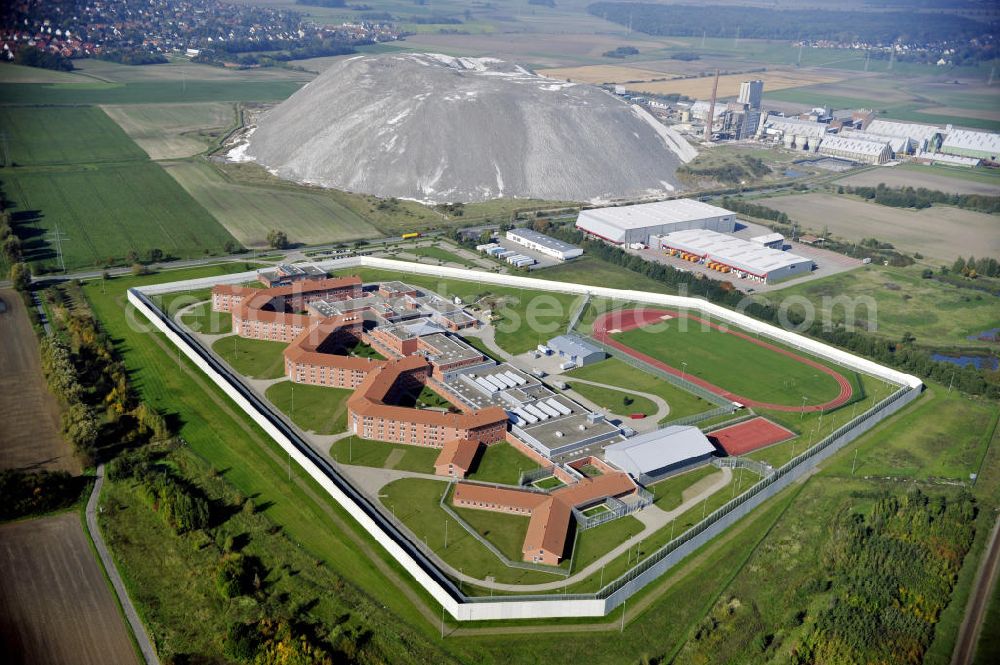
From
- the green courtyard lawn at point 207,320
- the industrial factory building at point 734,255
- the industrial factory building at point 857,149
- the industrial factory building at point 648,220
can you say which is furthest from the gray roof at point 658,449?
the industrial factory building at point 857,149

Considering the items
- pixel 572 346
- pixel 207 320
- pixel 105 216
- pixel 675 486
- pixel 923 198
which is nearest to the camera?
pixel 675 486


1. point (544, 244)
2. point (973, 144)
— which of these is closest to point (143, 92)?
point (544, 244)

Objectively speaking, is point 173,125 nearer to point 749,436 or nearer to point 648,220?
point 648,220

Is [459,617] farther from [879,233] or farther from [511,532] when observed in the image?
[879,233]

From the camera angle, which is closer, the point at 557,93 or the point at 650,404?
the point at 650,404

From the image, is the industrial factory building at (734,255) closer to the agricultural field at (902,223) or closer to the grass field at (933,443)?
the agricultural field at (902,223)

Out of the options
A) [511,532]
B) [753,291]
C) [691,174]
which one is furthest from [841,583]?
[691,174]
